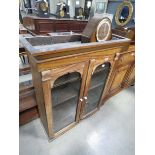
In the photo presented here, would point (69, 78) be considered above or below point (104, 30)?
below

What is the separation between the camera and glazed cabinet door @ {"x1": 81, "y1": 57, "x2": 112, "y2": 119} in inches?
48.6

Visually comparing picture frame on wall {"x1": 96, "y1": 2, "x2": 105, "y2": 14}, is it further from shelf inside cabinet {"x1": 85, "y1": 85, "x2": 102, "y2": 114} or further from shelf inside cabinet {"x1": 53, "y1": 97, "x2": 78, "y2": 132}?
shelf inside cabinet {"x1": 53, "y1": 97, "x2": 78, "y2": 132}

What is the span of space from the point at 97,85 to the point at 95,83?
5 centimetres

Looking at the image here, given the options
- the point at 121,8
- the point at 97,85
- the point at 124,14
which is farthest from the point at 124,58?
the point at 121,8

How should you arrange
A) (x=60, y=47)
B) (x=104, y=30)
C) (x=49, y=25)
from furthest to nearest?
(x=49, y=25) → (x=104, y=30) → (x=60, y=47)

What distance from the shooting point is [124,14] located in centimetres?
389

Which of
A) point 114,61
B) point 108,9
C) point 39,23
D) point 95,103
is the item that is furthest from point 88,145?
point 108,9

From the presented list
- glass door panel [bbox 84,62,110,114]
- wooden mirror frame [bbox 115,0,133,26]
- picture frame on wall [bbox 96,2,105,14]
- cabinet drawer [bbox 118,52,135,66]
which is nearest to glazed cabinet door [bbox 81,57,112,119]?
glass door panel [bbox 84,62,110,114]

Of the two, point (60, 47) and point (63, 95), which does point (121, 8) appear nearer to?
point (63, 95)

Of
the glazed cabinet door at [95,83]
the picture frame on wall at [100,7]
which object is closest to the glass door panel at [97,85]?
the glazed cabinet door at [95,83]

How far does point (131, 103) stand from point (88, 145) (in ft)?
4.03

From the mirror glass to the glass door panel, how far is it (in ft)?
10.7
